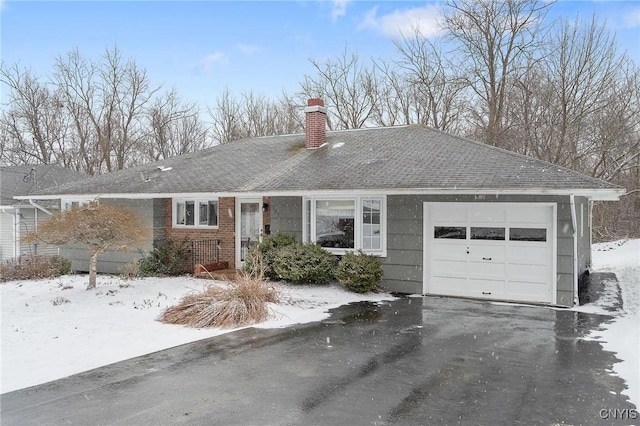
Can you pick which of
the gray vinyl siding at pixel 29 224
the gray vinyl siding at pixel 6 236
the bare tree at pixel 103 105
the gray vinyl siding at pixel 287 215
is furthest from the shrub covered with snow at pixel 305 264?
the bare tree at pixel 103 105

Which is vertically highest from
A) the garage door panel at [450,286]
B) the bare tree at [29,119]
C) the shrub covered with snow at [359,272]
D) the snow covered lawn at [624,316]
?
the bare tree at [29,119]

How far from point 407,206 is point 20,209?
1712 cm

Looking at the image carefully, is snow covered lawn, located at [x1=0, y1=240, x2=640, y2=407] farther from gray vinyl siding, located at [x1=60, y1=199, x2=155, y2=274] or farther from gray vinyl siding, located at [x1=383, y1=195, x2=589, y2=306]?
gray vinyl siding, located at [x1=60, y1=199, x2=155, y2=274]

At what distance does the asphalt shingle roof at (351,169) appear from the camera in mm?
10375

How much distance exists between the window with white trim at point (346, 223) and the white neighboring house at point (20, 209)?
11787mm

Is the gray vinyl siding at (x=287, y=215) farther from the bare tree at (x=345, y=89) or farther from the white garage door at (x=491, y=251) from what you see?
the bare tree at (x=345, y=89)

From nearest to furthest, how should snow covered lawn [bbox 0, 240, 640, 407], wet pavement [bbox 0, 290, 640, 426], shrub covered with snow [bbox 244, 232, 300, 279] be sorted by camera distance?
wet pavement [bbox 0, 290, 640, 426] → snow covered lawn [bbox 0, 240, 640, 407] → shrub covered with snow [bbox 244, 232, 300, 279]

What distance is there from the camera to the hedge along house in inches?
400

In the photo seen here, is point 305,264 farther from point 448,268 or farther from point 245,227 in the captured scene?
point 245,227

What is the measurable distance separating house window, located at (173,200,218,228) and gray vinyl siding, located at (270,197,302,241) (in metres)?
2.36

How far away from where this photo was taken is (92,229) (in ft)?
36.3

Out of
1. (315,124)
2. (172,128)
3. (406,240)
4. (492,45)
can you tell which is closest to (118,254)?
(315,124)

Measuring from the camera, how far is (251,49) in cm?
1900

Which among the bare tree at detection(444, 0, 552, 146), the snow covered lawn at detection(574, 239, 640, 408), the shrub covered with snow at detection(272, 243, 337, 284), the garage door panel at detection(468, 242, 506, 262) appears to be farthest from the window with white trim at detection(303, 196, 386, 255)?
the bare tree at detection(444, 0, 552, 146)
